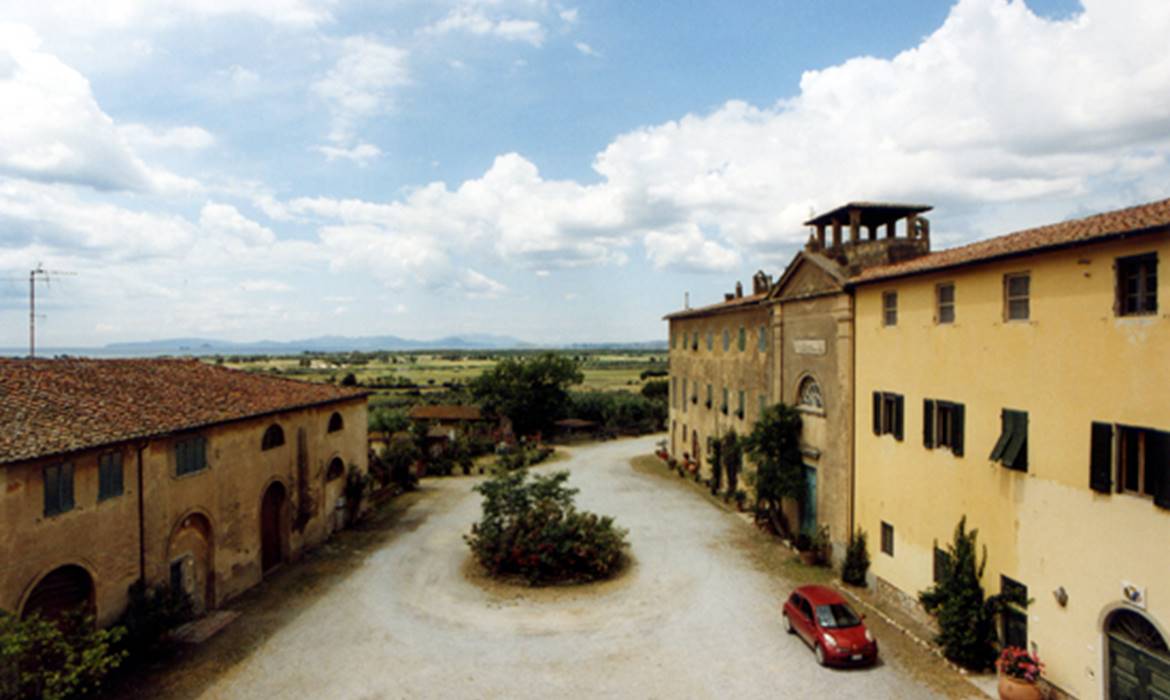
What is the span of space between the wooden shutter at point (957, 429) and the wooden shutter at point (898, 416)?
2.21 metres

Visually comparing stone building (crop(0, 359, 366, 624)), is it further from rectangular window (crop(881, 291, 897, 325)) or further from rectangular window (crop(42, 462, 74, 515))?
rectangular window (crop(881, 291, 897, 325))

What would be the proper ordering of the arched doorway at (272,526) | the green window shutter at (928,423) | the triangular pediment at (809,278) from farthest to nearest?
the arched doorway at (272,526), the triangular pediment at (809,278), the green window shutter at (928,423)

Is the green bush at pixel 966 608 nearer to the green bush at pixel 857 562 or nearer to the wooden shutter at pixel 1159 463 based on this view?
the wooden shutter at pixel 1159 463

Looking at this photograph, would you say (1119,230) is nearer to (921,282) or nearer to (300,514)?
(921,282)

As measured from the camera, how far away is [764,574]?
2158 centimetres

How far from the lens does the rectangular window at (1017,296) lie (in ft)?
44.5

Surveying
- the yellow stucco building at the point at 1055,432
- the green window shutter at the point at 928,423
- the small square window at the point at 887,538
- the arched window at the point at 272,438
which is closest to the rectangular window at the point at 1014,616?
the yellow stucco building at the point at 1055,432

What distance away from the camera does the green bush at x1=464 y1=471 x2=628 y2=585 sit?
21641 millimetres

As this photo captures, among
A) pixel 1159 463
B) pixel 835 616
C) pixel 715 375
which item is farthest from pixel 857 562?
pixel 715 375

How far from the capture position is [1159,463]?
10523 millimetres

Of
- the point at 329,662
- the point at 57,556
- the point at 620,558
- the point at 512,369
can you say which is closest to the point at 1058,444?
the point at 620,558

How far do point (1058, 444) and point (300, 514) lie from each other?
2410cm

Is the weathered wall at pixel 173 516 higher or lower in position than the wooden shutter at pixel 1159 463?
lower

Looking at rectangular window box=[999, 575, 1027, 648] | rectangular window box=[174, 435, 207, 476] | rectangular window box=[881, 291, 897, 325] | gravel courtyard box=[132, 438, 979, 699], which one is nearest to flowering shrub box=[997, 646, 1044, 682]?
rectangular window box=[999, 575, 1027, 648]
